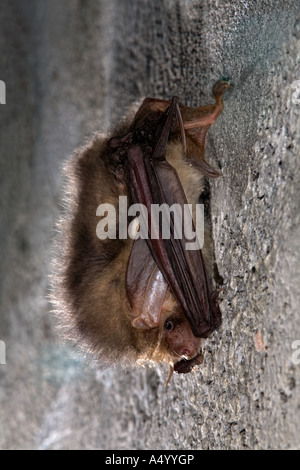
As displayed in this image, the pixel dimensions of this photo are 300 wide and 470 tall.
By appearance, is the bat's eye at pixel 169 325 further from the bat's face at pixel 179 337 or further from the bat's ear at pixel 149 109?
the bat's ear at pixel 149 109

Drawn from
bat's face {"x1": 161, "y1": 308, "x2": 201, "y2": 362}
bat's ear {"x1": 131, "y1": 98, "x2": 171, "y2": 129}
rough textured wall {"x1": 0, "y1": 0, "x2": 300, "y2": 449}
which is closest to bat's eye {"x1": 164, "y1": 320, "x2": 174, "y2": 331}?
bat's face {"x1": 161, "y1": 308, "x2": 201, "y2": 362}

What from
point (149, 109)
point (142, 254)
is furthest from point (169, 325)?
point (149, 109)

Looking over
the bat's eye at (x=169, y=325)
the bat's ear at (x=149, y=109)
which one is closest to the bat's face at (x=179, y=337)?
the bat's eye at (x=169, y=325)

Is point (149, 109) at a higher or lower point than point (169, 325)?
higher

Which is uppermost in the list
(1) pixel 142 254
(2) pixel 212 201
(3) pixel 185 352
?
(2) pixel 212 201

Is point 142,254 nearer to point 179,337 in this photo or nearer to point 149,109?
point 179,337

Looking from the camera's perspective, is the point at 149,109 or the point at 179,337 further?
the point at 149,109

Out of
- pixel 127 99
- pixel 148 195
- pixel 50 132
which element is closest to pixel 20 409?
pixel 50 132
